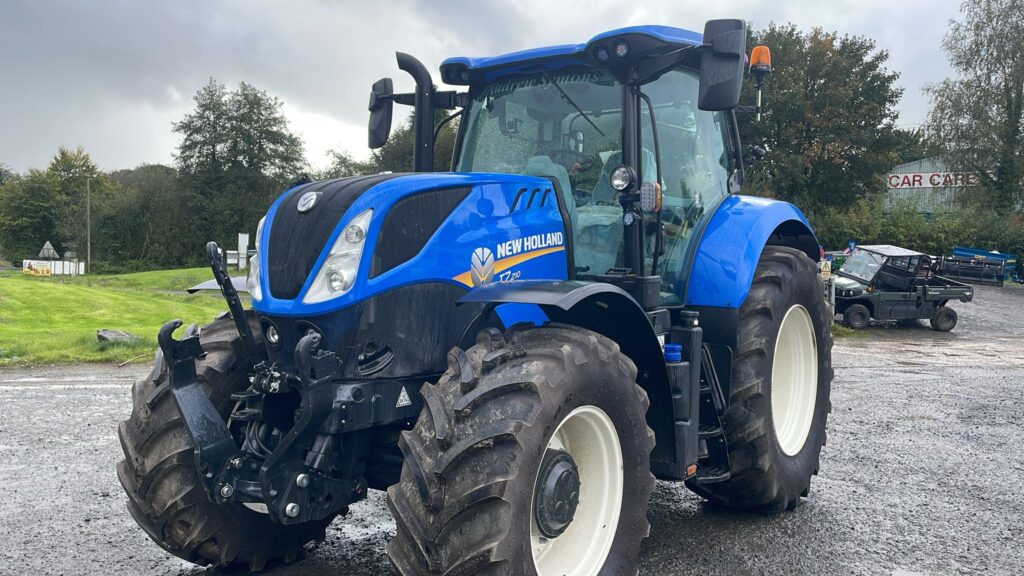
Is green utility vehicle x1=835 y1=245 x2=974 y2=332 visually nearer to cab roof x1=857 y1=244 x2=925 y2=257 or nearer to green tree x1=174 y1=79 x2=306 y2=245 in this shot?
cab roof x1=857 y1=244 x2=925 y2=257

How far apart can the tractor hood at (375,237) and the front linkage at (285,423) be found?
21 cm

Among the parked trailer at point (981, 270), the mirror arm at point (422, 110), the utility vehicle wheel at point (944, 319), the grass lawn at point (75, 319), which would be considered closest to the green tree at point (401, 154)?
the mirror arm at point (422, 110)

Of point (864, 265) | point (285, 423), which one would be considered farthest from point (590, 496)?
point (864, 265)

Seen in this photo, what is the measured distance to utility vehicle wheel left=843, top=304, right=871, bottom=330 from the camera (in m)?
20.3

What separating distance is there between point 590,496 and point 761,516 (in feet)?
6.51

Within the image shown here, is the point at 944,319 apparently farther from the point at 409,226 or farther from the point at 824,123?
the point at 409,226

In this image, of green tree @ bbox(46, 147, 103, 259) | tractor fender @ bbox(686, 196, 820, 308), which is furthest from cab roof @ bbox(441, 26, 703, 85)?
green tree @ bbox(46, 147, 103, 259)

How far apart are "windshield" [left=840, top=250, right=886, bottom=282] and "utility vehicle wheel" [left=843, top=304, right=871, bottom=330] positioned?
0.75m

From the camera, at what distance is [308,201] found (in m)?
3.40

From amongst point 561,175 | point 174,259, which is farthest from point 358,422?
point 174,259

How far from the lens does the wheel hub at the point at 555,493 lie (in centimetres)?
313

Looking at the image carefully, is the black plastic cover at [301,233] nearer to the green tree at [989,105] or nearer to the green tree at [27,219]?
the green tree at [989,105]

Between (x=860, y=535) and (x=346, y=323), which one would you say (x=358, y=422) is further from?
(x=860, y=535)

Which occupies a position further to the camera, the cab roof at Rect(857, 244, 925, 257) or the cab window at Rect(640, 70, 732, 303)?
the cab roof at Rect(857, 244, 925, 257)
